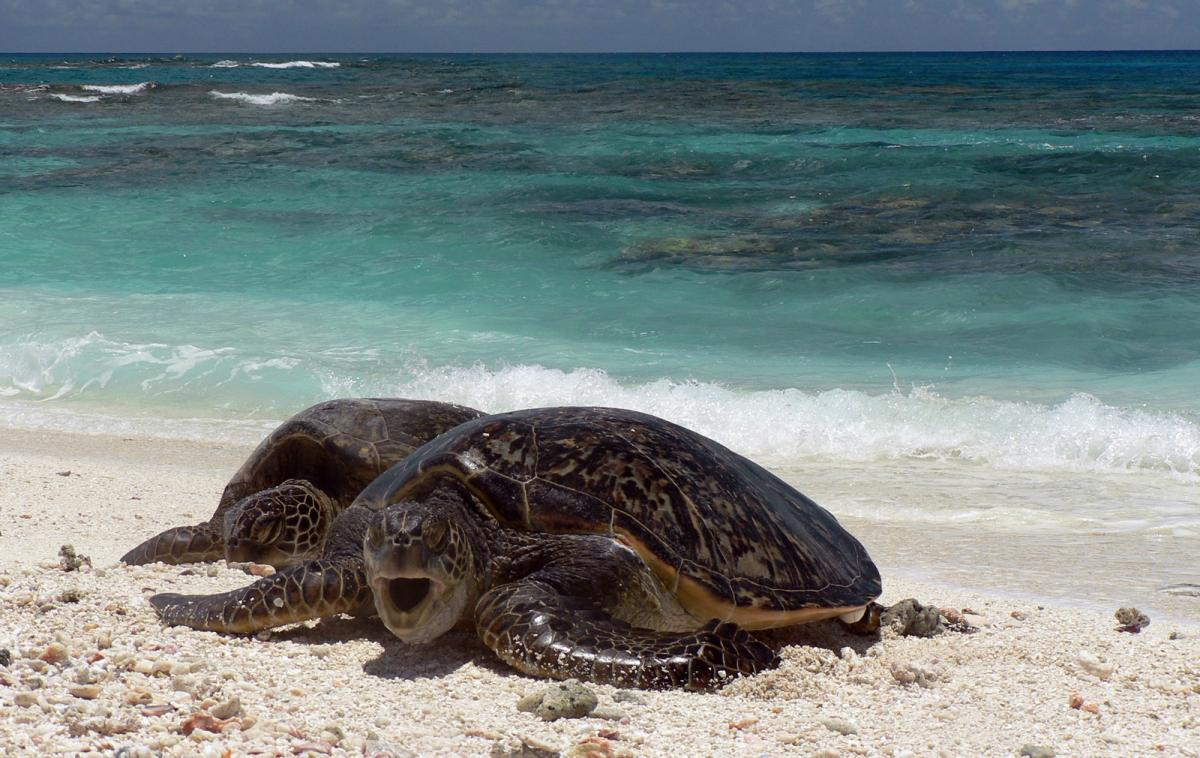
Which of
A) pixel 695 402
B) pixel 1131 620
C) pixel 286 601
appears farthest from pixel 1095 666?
pixel 695 402

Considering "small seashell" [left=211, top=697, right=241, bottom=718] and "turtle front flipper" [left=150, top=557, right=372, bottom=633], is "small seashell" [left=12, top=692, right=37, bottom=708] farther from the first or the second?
"turtle front flipper" [left=150, top=557, right=372, bottom=633]

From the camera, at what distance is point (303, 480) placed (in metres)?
5.16

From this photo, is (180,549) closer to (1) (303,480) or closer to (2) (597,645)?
(1) (303,480)

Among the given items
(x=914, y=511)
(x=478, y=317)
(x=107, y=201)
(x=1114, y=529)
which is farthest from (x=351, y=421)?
(x=107, y=201)

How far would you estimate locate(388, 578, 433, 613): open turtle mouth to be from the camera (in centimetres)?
345

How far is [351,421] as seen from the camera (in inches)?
206

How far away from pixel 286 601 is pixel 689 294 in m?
9.61

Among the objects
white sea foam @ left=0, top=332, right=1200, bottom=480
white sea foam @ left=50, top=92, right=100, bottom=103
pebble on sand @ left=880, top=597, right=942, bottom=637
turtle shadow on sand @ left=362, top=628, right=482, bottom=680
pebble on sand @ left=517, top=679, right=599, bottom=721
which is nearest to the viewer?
pebble on sand @ left=517, top=679, right=599, bottom=721

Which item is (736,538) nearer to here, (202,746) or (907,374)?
(202,746)

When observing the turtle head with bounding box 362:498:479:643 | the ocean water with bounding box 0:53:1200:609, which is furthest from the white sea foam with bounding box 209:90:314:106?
the turtle head with bounding box 362:498:479:643

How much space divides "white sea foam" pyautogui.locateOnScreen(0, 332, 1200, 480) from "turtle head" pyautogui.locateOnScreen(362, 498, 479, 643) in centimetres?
446

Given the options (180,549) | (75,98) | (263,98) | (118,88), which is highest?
(118,88)

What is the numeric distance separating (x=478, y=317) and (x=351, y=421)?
7.09m

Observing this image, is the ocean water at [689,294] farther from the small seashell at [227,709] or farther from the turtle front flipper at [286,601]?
the small seashell at [227,709]
